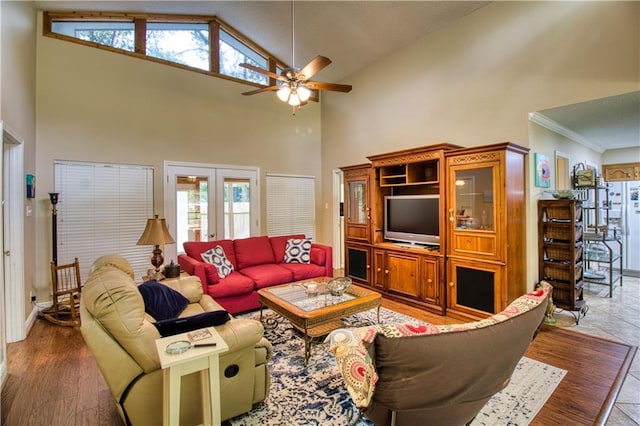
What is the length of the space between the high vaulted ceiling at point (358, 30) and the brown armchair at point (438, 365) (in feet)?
10.8

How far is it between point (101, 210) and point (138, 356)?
364 cm

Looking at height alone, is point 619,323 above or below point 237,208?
below

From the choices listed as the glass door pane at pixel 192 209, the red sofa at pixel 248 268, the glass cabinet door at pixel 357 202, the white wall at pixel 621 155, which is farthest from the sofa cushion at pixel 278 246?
the white wall at pixel 621 155

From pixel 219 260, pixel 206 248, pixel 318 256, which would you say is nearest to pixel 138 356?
pixel 219 260

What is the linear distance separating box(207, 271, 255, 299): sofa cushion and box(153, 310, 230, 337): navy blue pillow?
1778mm

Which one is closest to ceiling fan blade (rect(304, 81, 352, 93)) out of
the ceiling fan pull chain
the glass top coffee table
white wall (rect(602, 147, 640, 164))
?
the ceiling fan pull chain

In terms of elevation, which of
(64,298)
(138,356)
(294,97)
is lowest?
(64,298)

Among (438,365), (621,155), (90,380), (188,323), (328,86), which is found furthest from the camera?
(621,155)

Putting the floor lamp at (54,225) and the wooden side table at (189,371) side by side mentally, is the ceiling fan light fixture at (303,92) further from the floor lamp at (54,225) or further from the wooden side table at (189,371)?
the floor lamp at (54,225)

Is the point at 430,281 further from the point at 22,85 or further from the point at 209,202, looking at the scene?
the point at 22,85

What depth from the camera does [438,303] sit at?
392cm

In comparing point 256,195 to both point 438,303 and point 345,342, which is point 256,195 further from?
point 345,342

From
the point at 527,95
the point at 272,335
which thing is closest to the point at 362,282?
the point at 272,335

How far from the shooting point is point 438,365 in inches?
47.1
